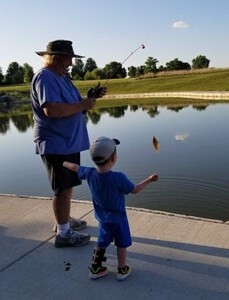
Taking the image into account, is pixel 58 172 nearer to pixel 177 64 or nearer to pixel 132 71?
pixel 132 71

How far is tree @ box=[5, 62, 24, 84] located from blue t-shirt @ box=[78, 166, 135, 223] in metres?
90.3

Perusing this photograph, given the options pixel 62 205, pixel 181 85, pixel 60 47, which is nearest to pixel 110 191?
pixel 62 205

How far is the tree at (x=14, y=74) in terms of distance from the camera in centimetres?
9031

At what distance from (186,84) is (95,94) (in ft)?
121

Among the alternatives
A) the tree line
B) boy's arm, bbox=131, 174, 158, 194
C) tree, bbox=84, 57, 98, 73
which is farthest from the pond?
tree, bbox=84, 57, 98, 73

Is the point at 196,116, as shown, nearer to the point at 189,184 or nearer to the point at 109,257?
the point at 189,184

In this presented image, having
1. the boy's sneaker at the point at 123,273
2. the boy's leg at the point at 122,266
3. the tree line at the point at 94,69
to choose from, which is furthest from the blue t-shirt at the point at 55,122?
the tree line at the point at 94,69

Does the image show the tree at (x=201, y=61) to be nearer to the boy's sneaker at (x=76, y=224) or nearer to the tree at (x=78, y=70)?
the tree at (x=78, y=70)

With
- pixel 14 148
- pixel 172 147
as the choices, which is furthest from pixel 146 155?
pixel 14 148

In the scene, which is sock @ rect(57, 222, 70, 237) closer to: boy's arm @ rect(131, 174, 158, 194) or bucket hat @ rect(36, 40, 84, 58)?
boy's arm @ rect(131, 174, 158, 194)

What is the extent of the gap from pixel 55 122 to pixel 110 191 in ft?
3.11

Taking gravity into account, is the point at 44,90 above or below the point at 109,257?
above

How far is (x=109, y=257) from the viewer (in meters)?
3.73

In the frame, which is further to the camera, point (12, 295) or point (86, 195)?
point (86, 195)
